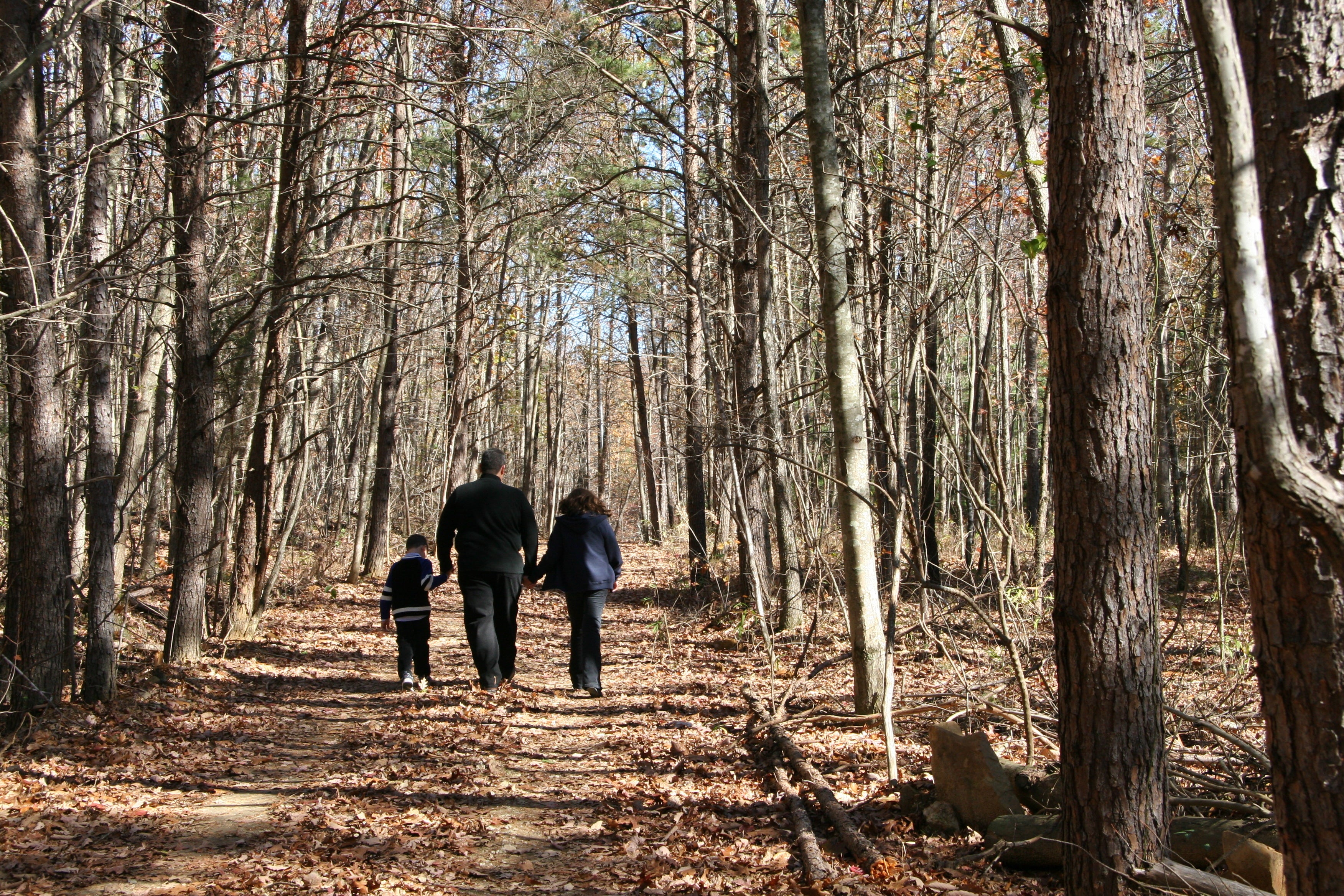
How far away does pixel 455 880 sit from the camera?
173 inches

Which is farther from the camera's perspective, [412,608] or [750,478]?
[750,478]

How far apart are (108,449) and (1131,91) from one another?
7678 mm

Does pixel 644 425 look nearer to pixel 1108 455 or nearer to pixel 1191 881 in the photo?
pixel 1108 455

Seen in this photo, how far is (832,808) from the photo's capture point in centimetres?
489

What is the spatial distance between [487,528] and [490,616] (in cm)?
78

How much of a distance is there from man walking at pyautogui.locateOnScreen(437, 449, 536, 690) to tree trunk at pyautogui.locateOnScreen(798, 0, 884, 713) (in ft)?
10.3

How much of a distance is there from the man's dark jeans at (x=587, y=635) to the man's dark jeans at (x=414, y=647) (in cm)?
139

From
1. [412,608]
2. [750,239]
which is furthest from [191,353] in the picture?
[750,239]

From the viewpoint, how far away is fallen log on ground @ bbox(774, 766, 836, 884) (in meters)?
4.16

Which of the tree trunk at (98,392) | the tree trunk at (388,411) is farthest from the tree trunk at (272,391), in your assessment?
the tree trunk at (388,411)

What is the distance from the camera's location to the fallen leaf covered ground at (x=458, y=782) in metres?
4.38

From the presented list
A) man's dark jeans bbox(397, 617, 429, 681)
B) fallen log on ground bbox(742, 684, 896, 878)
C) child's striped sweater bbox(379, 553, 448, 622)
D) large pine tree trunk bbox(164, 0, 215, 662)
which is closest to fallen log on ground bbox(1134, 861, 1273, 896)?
fallen log on ground bbox(742, 684, 896, 878)

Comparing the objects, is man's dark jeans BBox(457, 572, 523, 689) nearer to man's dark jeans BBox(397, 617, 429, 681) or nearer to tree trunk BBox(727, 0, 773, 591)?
man's dark jeans BBox(397, 617, 429, 681)

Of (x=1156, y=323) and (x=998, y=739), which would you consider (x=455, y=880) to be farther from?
(x=1156, y=323)
